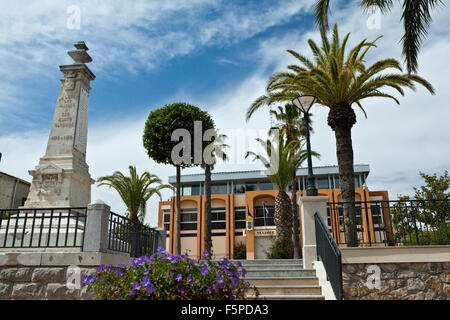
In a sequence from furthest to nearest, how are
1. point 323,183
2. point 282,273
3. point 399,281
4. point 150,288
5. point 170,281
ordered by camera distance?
1. point 323,183
2. point 282,273
3. point 399,281
4. point 170,281
5. point 150,288

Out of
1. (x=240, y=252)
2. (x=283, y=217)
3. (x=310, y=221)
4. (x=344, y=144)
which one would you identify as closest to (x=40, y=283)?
(x=310, y=221)

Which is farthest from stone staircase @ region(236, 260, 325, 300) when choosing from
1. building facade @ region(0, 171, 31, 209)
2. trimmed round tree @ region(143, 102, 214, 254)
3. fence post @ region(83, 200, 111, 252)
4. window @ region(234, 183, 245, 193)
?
window @ region(234, 183, 245, 193)

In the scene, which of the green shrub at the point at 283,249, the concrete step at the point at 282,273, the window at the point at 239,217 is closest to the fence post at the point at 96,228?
the concrete step at the point at 282,273

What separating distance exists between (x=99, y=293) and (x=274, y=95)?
12.6 meters

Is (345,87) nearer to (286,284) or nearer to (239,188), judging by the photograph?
(286,284)

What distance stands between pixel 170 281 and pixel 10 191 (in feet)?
72.3

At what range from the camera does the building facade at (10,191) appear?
2184cm

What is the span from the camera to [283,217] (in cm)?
2350

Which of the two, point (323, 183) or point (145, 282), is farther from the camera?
point (323, 183)

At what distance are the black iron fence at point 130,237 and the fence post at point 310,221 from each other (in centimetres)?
449

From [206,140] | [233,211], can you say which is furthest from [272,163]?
[233,211]

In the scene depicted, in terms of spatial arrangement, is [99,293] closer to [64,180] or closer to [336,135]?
[64,180]
